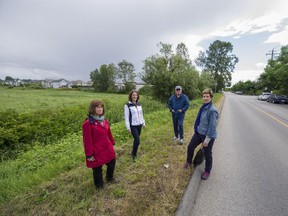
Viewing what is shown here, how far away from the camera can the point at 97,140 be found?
2.76 meters

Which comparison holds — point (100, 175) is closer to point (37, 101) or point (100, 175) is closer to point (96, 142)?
→ point (96, 142)

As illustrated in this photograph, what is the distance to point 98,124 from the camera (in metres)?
2.77

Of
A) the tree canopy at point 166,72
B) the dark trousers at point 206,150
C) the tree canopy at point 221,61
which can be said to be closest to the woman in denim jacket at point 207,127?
the dark trousers at point 206,150

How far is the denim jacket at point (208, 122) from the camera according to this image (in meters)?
3.19

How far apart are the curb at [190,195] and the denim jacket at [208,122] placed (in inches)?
35.5

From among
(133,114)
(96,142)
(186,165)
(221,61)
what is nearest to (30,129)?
(133,114)

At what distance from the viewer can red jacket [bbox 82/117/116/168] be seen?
263 centimetres

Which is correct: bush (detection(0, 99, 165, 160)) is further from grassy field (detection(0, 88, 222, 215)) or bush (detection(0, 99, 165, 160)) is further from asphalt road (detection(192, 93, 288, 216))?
asphalt road (detection(192, 93, 288, 216))

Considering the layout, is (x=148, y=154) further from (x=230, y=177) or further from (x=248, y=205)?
(x=248, y=205)

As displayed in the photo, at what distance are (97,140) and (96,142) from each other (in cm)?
4

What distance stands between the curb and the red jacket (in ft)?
4.52

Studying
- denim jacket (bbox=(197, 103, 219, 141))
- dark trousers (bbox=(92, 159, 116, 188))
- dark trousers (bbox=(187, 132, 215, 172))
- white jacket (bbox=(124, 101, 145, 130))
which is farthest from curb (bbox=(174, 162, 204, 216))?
white jacket (bbox=(124, 101, 145, 130))

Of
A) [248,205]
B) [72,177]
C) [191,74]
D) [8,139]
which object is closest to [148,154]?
[72,177]

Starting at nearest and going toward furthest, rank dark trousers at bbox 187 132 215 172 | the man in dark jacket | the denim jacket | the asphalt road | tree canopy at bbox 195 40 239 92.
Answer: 1. the asphalt road
2. the denim jacket
3. dark trousers at bbox 187 132 215 172
4. the man in dark jacket
5. tree canopy at bbox 195 40 239 92
